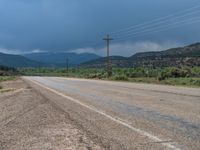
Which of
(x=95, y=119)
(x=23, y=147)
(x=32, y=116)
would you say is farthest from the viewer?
(x=32, y=116)

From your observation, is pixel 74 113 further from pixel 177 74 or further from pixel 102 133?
pixel 177 74

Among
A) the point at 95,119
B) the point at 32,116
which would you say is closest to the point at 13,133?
the point at 95,119

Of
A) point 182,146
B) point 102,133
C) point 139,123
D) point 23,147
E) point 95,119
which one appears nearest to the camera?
point 182,146

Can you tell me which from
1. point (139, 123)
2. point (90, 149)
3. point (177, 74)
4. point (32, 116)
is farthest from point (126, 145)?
point (177, 74)

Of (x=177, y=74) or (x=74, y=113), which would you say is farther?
(x=177, y=74)

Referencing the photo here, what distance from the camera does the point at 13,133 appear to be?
10.5 m

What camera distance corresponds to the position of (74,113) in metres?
14.8

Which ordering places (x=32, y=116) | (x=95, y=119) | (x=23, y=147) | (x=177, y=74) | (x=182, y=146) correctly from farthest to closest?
(x=177, y=74) → (x=32, y=116) → (x=95, y=119) → (x=23, y=147) → (x=182, y=146)

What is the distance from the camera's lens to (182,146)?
7992mm

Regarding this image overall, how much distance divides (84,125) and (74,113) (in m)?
3.42

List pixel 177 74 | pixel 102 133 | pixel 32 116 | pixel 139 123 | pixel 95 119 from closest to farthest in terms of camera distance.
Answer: pixel 102 133 → pixel 139 123 → pixel 95 119 → pixel 32 116 → pixel 177 74

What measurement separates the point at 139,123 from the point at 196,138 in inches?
106

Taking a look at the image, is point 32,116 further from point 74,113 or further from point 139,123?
point 139,123

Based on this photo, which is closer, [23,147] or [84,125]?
[23,147]
